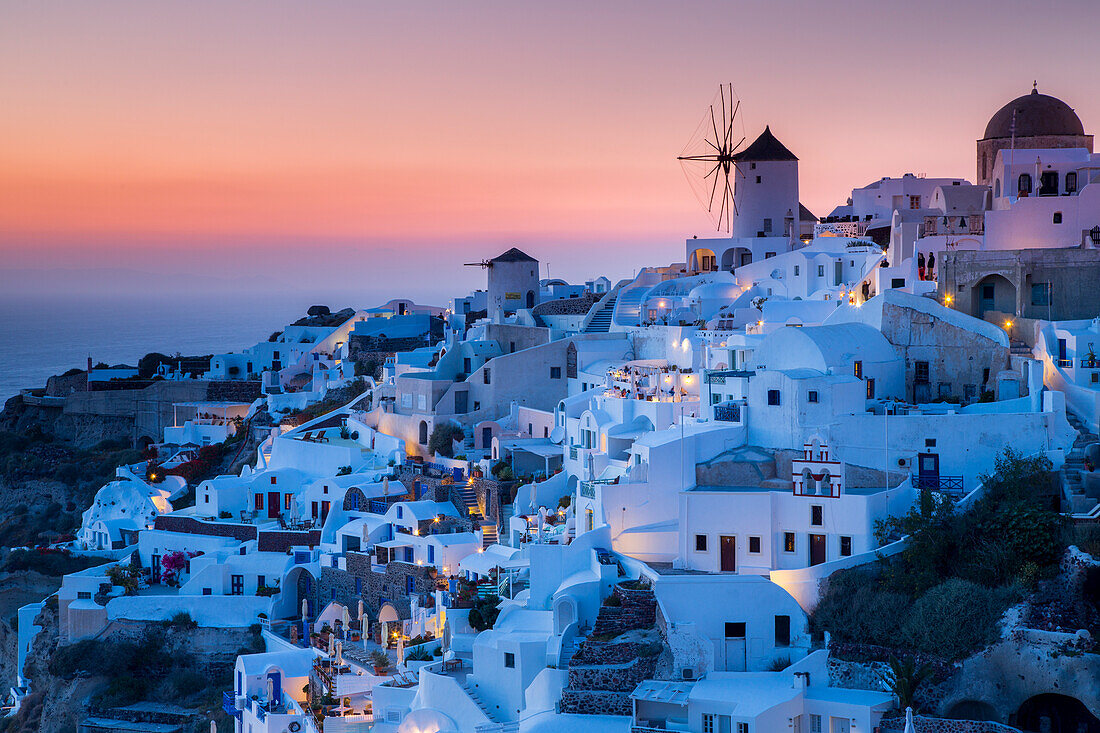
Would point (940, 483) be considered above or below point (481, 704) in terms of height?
above

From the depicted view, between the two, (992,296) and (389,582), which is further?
(389,582)

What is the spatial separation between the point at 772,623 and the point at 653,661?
1979mm

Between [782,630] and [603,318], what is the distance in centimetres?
1852

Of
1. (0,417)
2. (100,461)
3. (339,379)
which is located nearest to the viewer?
(339,379)

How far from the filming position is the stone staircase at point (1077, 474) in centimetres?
2173

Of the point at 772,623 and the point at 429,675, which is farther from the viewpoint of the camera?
the point at 429,675

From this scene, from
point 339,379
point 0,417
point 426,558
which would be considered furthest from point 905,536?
point 0,417

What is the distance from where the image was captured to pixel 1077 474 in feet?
73.6

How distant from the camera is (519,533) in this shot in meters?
27.8

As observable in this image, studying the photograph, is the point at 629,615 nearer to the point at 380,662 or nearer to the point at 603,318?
the point at 380,662

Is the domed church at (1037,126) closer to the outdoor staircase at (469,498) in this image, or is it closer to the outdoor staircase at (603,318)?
the outdoor staircase at (603,318)

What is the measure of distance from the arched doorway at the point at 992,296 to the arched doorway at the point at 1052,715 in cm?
1075

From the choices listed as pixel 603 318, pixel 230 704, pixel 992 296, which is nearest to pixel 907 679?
pixel 992 296

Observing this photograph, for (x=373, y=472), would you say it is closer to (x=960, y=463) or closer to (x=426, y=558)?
(x=426, y=558)
